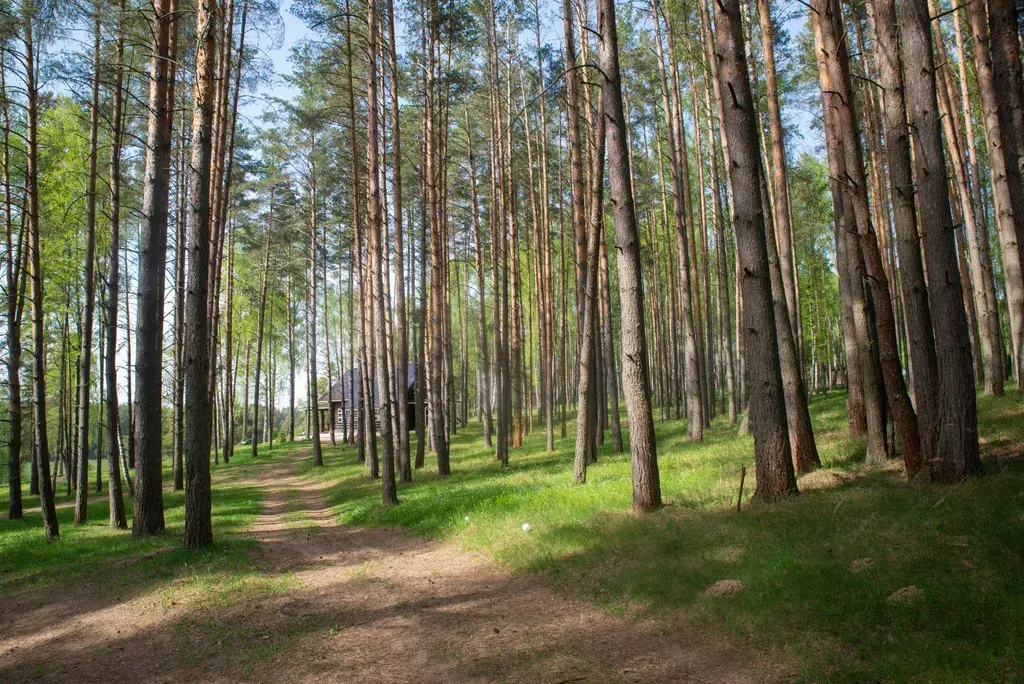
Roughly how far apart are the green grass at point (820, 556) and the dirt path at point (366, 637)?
388 mm

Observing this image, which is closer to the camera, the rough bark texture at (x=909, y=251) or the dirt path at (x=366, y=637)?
the dirt path at (x=366, y=637)

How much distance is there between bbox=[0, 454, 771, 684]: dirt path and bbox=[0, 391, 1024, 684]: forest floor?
0.02 metres

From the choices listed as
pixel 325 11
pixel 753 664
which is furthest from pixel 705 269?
pixel 753 664

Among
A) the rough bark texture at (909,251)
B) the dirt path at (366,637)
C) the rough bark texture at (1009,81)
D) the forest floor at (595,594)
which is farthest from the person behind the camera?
the rough bark texture at (1009,81)

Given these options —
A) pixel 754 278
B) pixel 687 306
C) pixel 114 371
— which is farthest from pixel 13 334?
pixel 687 306

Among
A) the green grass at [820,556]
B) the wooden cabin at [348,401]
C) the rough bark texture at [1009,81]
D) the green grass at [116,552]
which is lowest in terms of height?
the green grass at [116,552]

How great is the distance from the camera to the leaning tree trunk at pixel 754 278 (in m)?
7.00

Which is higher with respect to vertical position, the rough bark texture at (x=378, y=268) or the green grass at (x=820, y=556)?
the rough bark texture at (x=378, y=268)

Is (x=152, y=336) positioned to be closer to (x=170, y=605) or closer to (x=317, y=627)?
(x=170, y=605)

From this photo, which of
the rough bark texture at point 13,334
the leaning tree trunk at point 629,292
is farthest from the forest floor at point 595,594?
the rough bark texture at point 13,334

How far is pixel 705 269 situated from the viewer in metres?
22.7

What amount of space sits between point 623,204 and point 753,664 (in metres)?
Result: 5.76

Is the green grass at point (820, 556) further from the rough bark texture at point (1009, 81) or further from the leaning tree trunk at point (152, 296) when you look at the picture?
the leaning tree trunk at point (152, 296)

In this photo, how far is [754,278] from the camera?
7211mm
